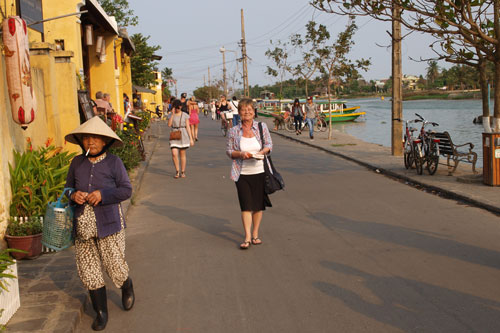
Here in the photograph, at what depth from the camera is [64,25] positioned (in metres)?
14.0

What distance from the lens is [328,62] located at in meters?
25.3

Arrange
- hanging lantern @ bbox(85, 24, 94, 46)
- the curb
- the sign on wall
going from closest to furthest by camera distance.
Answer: the curb
the sign on wall
hanging lantern @ bbox(85, 24, 94, 46)

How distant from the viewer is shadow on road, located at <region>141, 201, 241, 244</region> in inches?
303

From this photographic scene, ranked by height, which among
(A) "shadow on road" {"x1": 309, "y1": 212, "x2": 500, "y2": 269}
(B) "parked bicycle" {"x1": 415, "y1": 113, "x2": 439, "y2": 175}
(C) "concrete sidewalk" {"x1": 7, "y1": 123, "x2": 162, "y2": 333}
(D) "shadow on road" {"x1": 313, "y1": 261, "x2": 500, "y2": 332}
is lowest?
(A) "shadow on road" {"x1": 309, "y1": 212, "x2": 500, "y2": 269}

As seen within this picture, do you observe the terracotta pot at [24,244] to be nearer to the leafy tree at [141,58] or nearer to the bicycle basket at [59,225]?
the bicycle basket at [59,225]

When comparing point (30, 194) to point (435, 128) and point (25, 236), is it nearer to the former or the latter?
point (25, 236)

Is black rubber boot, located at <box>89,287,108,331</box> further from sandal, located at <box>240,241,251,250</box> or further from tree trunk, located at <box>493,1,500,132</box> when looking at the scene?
tree trunk, located at <box>493,1,500,132</box>

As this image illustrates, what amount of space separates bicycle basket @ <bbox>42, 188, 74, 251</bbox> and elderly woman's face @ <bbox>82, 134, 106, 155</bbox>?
37cm

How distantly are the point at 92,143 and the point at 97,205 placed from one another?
19.6 inches

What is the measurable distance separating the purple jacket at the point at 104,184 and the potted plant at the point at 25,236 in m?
2.15

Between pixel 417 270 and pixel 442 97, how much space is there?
11862cm

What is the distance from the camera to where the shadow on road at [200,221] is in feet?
25.2

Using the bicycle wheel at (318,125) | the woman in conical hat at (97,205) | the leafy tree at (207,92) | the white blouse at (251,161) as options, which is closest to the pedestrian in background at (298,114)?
the bicycle wheel at (318,125)

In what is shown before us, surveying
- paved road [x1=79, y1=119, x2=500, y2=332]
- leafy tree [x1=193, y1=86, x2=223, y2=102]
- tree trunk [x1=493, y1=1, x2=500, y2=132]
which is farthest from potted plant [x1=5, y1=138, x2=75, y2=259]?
leafy tree [x1=193, y1=86, x2=223, y2=102]
